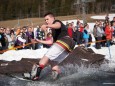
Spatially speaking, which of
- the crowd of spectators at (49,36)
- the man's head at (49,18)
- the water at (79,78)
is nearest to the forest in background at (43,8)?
the crowd of spectators at (49,36)

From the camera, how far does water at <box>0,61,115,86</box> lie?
30.6 ft

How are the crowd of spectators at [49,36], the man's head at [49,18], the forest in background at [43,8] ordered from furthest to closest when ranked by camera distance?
the forest in background at [43,8] → the crowd of spectators at [49,36] → the man's head at [49,18]

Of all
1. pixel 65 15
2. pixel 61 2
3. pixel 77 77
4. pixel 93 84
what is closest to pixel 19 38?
pixel 77 77

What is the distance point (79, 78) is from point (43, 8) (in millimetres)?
42663

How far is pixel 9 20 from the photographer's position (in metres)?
42.7

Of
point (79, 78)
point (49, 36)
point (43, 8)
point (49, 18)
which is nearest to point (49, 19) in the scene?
point (49, 18)

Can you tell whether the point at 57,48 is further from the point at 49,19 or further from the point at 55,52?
the point at 49,19

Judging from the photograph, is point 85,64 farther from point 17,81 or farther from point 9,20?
point 9,20

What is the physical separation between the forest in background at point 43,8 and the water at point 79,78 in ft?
110

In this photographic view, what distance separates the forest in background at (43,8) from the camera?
160 ft

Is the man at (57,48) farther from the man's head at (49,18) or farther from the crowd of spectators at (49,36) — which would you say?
the crowd of spectators at (49,36)

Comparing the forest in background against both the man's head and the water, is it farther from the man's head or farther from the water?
the man's head

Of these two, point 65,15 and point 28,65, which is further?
point 65,15

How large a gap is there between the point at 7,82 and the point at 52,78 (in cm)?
129
